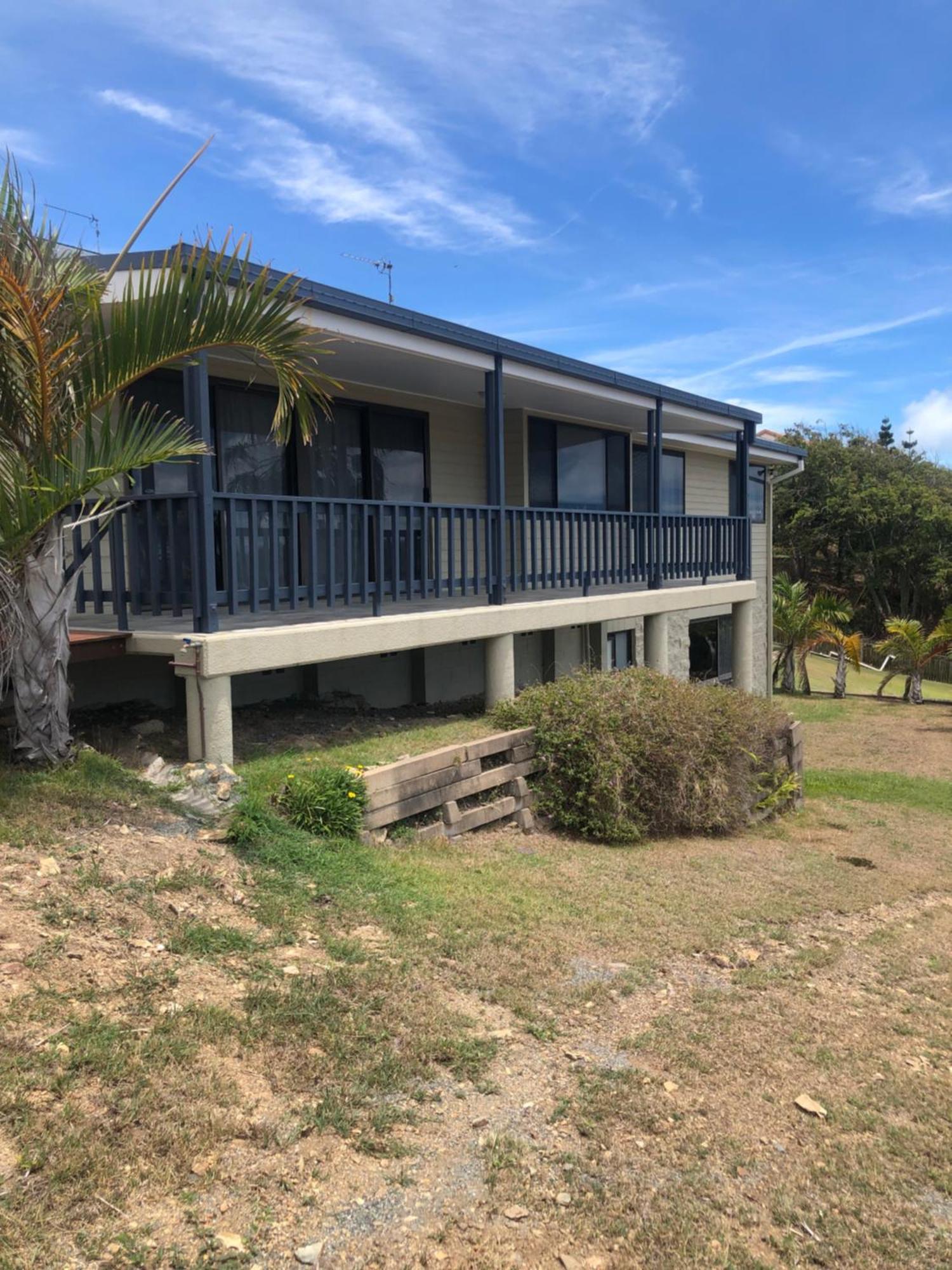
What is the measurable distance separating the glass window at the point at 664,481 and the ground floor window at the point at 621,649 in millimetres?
2083

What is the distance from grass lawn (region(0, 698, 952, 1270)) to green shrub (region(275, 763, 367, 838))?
203 millimetres

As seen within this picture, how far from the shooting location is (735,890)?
6977mm

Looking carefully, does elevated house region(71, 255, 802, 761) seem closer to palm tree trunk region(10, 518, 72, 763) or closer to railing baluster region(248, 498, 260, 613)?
railing baluster region(248, 498, 260, 613)

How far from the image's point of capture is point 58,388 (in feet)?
17.9

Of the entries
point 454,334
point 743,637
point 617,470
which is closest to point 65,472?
point 454,334

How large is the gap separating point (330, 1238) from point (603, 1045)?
1.79 m

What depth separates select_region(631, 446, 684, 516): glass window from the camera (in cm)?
1588

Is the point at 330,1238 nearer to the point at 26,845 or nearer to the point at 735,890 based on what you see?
the point at 26,845

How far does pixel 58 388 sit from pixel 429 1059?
415 centimetres

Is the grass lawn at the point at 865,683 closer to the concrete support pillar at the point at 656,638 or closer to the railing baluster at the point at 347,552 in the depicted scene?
the concrete support pillar at the point at 656,638

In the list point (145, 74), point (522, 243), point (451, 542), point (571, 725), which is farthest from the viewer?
point (522, 243)

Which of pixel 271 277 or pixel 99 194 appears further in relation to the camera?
pixel 99 194

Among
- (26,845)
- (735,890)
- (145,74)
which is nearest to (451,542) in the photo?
(735,890)

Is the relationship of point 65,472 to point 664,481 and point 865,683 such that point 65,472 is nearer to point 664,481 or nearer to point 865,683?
point 664,481
